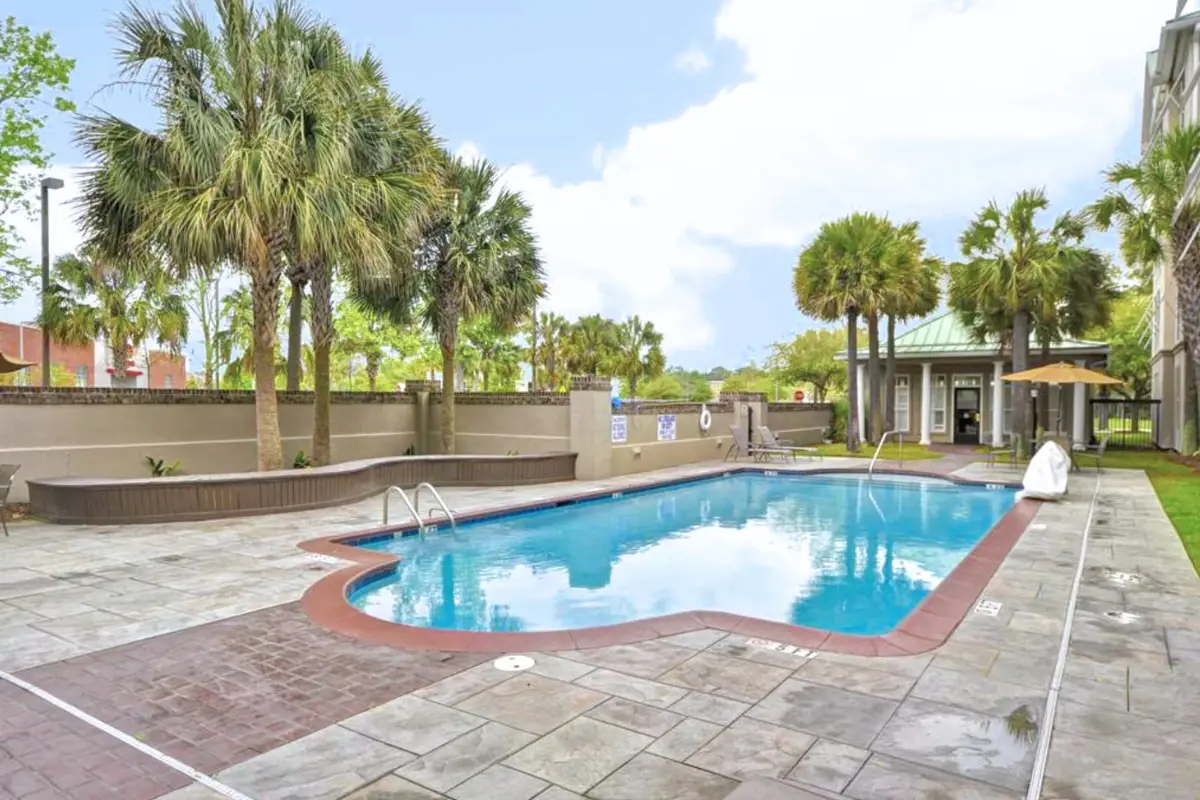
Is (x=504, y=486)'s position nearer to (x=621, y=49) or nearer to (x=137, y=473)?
(x=137, y=473)

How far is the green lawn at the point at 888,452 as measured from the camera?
20.5m

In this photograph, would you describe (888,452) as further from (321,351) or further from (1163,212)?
(321,351)

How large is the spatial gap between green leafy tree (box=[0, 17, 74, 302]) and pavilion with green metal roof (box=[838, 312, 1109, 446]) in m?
21.5

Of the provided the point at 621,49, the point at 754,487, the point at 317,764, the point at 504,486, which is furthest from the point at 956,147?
the point at 317,764

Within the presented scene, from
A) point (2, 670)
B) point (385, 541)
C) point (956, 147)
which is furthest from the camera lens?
point (956, 147)

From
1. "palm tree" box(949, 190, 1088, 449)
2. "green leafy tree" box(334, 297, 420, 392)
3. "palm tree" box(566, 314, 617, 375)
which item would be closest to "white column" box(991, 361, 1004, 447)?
"palm tree" box(949, 190, 1088, 449)

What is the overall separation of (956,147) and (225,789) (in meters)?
23.4

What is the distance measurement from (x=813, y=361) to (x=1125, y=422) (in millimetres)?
16415

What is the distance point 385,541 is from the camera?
9039 mm

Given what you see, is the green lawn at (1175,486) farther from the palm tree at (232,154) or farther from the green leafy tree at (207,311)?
the green leafy tree at (207,311)

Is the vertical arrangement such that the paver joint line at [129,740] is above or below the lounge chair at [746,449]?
below

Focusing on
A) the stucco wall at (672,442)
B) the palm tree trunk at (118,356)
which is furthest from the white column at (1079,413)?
the palm tree trunk at (118,356)

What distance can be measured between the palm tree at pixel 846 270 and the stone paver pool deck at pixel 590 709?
48.2 feet

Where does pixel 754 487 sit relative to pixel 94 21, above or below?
below
